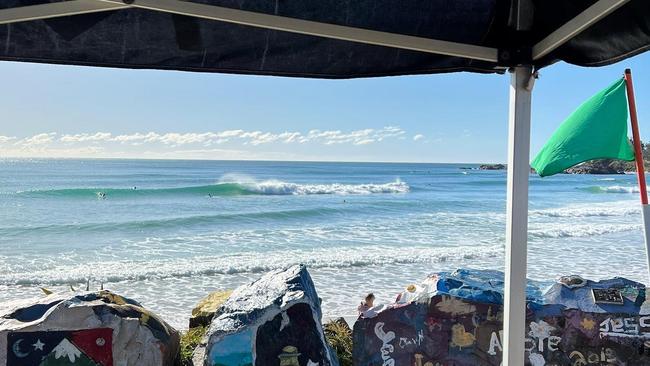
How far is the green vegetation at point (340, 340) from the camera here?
12.1ft

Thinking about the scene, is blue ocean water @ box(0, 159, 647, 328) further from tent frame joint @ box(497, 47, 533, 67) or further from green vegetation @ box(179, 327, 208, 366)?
tent frame joint @ box(497, 47, 533, 67)

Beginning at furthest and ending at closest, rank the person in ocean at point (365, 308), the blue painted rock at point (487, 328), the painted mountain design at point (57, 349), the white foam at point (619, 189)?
the white foam at point (619, 189) < the person in ocean at point (365, 308) < the blue painted rock at point (487, 328) < the painted mountain design at point (57, 349)

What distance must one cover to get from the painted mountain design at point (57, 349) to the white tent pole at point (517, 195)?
197cm

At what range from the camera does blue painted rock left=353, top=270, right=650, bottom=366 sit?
2816 mm

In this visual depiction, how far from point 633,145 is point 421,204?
22.6 meters

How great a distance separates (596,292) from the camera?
2916 mm

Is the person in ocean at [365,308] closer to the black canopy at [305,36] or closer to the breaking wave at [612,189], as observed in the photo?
the black canopy at [305,36]

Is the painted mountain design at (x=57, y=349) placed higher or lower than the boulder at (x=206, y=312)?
higher

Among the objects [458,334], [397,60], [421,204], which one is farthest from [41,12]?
[421,204]

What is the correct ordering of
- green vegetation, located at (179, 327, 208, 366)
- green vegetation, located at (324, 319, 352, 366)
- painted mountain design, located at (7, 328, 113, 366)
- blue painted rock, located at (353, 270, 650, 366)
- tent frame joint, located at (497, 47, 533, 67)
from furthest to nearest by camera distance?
green vegetation, located at (324, 319, 352, 366) < green vegetation, located at (179, 327, 208, 366) < blue painted rock, located at (353, 270, 650, 366) < painted mountain design, located at (7, 328, 113, 366) < tent frame joint, located at (497, 47, 533, 67)

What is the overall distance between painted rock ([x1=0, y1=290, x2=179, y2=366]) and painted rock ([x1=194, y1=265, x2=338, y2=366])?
362 millimetres

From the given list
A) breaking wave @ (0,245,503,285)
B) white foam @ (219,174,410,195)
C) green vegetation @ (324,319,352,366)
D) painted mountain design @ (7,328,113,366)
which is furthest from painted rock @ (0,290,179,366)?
white foam @ (219,174,410,195)

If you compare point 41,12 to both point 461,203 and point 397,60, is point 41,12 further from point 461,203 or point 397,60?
point 461,203

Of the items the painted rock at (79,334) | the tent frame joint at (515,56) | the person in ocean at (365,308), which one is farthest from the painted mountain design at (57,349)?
the tent frame joint at (515,56)
